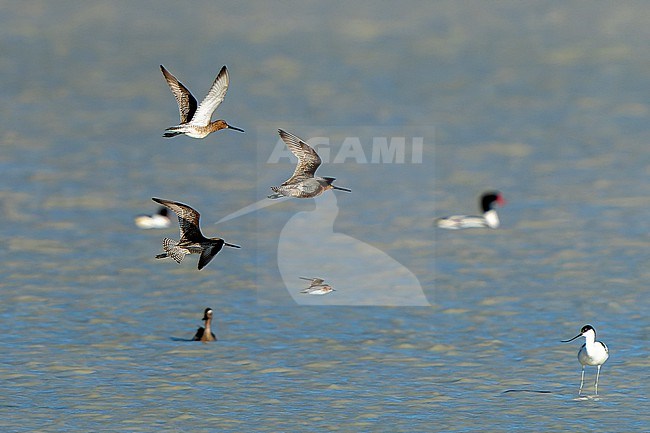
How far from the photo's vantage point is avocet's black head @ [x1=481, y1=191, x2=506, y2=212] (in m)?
24.3

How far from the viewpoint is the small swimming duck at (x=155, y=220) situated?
77.9 feet

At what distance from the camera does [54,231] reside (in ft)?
77.4

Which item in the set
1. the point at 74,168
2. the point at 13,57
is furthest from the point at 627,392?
the point at 13,57

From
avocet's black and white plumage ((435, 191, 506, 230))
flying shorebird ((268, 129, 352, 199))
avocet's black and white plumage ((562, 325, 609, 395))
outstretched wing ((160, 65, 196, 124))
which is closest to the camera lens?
flying shorebird ((268, 129, 352, 199))

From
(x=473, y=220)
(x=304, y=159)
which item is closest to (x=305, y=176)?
(x=304, y=159)

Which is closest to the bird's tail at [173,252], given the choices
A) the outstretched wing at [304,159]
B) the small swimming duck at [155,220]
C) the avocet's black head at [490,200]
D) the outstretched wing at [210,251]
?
the outstretched wing at [210,251]

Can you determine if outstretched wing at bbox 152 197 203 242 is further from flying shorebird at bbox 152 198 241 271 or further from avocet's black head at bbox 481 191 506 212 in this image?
avocet's black head at bbox 481 191 506 212

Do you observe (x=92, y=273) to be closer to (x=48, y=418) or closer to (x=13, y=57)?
(x=48, y=418)

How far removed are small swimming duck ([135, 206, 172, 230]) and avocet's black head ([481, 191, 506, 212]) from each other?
16.5 ft

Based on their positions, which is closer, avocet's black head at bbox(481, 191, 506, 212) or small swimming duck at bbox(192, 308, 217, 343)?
small swimming duck at bbox(192, 308, 217, 343)

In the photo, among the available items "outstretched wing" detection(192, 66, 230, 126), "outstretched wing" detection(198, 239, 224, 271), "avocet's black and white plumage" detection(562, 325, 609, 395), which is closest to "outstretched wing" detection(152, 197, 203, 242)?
"outstretched wing" detection(198, 239, 224, 271)

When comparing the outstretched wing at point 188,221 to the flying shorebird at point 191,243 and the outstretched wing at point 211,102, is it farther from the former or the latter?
the outstretched wing at point 211,102

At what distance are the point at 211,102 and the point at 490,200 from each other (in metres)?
15.3

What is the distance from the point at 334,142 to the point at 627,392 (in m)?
15.4
